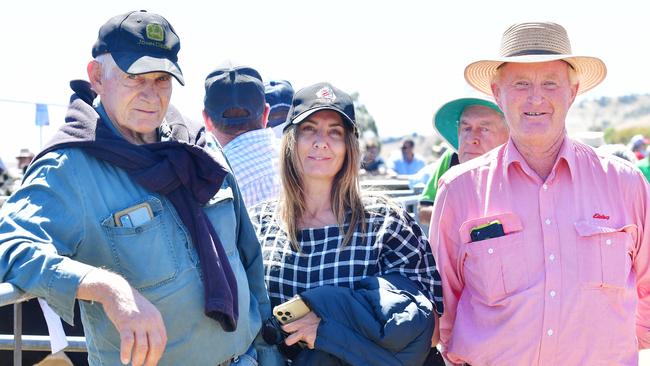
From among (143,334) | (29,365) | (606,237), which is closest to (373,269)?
(606,237)

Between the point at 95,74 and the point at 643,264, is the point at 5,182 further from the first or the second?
the point at 643,264

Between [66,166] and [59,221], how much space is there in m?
0.20

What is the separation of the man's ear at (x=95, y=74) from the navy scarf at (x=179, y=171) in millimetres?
61

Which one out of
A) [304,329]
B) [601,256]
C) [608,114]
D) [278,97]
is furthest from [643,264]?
[608,114]

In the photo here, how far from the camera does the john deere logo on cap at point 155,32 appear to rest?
2910mm

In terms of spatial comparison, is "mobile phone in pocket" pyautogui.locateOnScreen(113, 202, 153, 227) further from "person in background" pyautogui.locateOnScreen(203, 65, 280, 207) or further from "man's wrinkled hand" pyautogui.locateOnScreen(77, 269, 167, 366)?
"person in background" pyautogui.locateOnScreen(203, 65, 280, 207)

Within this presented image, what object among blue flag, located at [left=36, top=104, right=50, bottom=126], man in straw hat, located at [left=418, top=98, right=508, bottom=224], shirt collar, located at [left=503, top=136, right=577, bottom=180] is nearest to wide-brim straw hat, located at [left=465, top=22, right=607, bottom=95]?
shirt collar, located at [left=503, top=136, right=577, bottom=180]

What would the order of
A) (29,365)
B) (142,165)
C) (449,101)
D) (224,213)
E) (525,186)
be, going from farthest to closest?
(449,101), (29,365), (525,186), (224,213), (142,165)

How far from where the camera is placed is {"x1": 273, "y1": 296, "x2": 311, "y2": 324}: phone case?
325 centimetres

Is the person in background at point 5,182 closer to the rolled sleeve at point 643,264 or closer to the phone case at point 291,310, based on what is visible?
the phone case at point 291,310

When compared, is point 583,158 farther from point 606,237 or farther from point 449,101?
point 449,101

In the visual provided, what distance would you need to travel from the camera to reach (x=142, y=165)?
2820 mm

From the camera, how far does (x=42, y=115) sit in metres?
16.8

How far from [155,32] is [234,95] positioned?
64.9 inches
